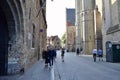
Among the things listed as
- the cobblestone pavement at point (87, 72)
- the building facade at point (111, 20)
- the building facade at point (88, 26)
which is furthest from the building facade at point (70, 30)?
the cobblestone pavement at point (87, 72)

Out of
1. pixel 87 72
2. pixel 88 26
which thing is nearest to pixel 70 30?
pixel 88 26

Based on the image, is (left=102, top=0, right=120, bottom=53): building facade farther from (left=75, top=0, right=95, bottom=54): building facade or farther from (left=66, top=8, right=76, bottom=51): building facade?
(left=66, top=8, right=76, bottom=51): building facade

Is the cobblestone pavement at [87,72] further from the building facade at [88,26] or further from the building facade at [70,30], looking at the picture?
the building facade at [70,30]

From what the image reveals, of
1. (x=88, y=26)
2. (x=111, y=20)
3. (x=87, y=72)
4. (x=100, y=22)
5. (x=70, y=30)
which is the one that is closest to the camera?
(x=87, y=72)

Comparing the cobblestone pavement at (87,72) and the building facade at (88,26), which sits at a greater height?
the building facade at (88,26)

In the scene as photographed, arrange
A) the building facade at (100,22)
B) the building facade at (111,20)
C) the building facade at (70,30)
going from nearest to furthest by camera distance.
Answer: the building facade at (111,20) → the building facade at (100,22) → the building facade at (70,30)

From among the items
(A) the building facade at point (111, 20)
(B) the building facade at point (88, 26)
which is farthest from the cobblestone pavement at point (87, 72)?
(B) the building facade at point (88, 26)

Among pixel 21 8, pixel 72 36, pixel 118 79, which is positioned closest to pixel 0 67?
pixel 21 8

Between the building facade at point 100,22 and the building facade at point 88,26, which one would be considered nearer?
the building facade at point 100,22

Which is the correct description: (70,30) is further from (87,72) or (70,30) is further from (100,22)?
(87,72)

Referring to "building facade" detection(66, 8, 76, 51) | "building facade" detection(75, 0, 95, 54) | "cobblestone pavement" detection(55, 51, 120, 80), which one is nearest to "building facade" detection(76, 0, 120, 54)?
"building facade" detection(75, 0, 95, 54)

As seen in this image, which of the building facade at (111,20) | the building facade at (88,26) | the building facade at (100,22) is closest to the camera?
the building facade at (111,20)

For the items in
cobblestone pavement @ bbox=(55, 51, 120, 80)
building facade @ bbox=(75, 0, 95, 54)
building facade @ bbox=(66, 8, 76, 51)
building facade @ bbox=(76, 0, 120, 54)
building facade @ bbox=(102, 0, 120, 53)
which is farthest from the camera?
building facade @ bbox=(66, 8, 76, 51)

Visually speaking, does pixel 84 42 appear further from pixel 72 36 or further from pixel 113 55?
pixel 72 36
